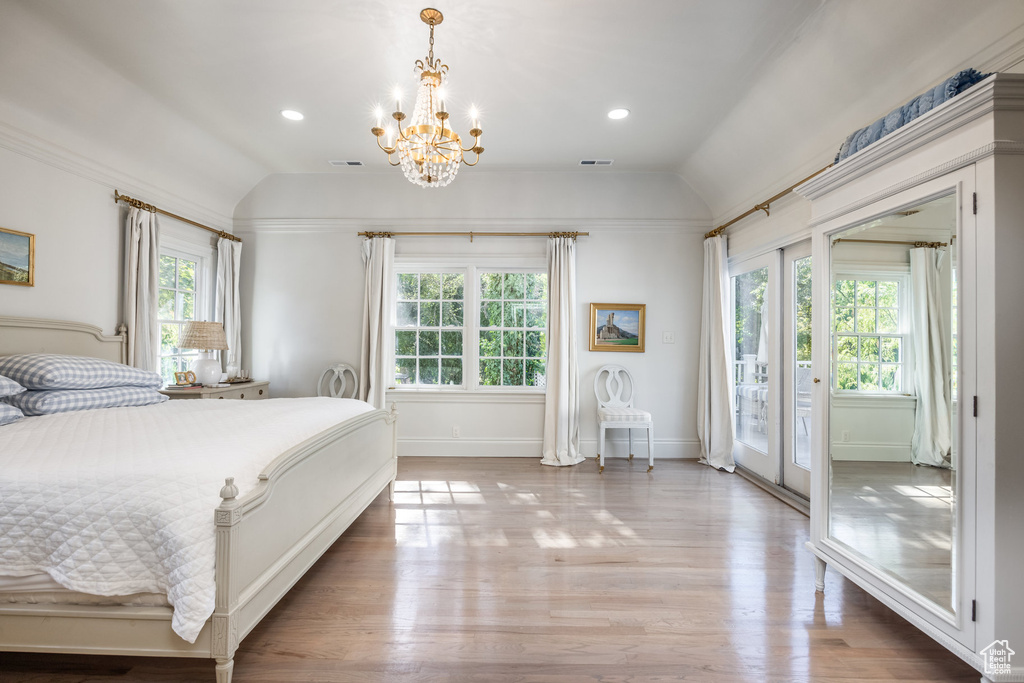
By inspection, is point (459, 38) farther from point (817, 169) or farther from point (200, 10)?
point (817, 169)

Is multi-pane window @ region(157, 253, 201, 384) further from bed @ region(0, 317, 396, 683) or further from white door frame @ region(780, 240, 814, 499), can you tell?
white door frame @ region(780, 240, 814, 499)

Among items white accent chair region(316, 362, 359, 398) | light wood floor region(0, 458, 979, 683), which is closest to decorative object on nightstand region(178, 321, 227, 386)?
white accent chair region(316, 362, 359, 398)

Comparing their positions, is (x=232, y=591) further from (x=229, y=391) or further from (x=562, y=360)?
(x=562, y=360)

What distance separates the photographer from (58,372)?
2.61 metres

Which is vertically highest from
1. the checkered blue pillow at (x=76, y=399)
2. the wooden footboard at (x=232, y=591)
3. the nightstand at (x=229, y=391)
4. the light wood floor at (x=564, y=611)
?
the checkered blue pillow at (x=76, y=399)

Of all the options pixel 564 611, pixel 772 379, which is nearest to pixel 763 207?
pixel 772 379

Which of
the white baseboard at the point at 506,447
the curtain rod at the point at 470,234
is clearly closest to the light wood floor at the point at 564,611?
the white baseboard at the point at 506,447

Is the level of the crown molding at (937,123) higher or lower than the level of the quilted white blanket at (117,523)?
higher

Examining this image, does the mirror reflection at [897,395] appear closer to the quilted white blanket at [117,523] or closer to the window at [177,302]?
the quilted white blanket at [117,523]

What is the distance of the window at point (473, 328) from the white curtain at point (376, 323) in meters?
0.27

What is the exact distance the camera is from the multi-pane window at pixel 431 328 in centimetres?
504

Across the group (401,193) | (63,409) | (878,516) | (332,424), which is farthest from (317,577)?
(401,193)

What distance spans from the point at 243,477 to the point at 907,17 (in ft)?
11.4

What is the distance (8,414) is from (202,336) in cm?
182
